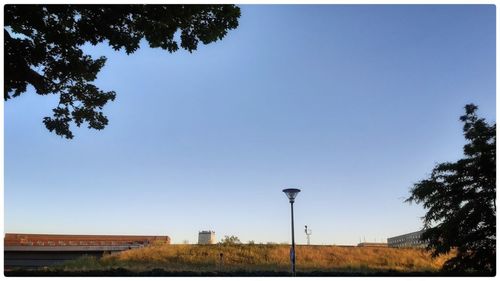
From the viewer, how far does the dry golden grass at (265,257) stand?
30.4m

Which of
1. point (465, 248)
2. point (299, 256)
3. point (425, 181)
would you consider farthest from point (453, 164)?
point (299, 256)

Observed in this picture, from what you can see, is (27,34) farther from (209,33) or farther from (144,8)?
(209,33)

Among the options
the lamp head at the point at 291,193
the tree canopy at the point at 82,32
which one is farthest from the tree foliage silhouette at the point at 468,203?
the tree canopy at the point at 82,32

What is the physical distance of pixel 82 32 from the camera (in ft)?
28.6

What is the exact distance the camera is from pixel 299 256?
33.3 meters

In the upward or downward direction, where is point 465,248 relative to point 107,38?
downward

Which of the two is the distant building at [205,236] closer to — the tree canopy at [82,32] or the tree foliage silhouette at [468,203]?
the tree foliage silhouette at [468,203]

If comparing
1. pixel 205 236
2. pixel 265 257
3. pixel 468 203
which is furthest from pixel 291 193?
pixel 205 236

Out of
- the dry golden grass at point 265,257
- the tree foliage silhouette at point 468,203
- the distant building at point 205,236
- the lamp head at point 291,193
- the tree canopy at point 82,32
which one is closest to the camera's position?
the tree canopy at point 82,32

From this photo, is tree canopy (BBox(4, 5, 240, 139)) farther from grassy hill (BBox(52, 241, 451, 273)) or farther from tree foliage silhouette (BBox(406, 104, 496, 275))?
grassy hill (BBox(52, 241, 451, 273))

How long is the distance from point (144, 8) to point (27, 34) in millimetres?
2702

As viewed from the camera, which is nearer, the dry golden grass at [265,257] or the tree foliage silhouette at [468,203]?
the tree foliage silhouette at [468,203]

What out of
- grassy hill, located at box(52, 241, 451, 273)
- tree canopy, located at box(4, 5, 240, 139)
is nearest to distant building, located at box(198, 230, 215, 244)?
grassy hill, located at box(52, 241, 451, 273)

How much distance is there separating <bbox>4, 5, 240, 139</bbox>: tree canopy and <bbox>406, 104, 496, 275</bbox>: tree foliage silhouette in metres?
15.8
